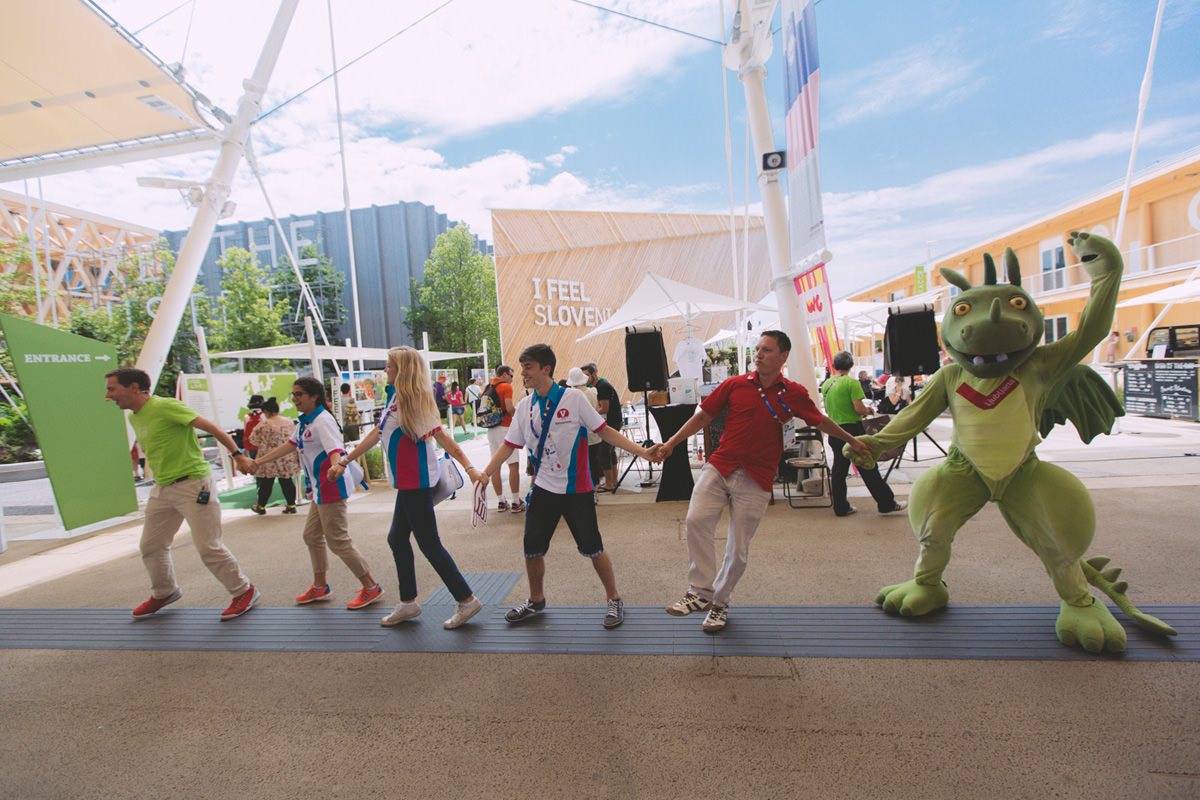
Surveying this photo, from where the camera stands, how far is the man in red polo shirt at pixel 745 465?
11.0 ft

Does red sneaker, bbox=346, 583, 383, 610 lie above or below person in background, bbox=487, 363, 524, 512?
below

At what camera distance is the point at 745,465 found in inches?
132

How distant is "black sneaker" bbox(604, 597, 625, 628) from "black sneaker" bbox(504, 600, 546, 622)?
0.45 m

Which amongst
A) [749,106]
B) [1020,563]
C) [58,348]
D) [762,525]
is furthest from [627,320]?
[58,348]

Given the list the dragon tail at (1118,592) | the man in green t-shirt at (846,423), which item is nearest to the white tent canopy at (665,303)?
the man in green t-shirt at (846,423)

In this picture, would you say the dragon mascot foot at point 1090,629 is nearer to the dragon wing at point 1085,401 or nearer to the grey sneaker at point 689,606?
the dragon wing at point 1085,401

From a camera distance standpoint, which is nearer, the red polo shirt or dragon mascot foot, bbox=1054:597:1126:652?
dragon mascot foot, bbox=1054:597:1126:652

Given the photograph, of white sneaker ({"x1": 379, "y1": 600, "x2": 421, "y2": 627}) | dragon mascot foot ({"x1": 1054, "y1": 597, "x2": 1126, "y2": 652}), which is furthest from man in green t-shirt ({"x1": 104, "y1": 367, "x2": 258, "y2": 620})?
dragon mascot foot ({"x1": 1054, "y1": 597, "x2": 1126, "y2": 652})

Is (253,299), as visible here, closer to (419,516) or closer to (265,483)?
(265,483)

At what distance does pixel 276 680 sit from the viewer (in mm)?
3250

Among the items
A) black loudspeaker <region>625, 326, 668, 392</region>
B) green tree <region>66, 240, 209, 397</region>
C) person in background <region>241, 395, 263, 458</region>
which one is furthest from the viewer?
green tree <region>66, 240, 209, 397</region>

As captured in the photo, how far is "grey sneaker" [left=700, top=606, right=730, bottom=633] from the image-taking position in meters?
3.39

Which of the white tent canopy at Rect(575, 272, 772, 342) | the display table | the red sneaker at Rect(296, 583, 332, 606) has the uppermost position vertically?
the white tent canopy at Rect(575, 272, 772, 342)

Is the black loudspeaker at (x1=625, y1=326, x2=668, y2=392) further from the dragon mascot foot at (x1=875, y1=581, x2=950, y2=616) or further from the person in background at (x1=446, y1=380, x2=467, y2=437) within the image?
the person in background at (x1=446, y1=380, x2=467, y2=437)
